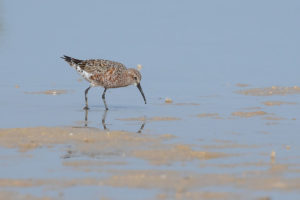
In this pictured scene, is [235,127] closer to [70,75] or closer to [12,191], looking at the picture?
[12,191]

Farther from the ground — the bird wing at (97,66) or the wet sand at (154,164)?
the wet sand at (154,164)

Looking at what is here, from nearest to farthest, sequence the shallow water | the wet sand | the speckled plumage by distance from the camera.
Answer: the wet sand
the shallow water
the speckled plumage

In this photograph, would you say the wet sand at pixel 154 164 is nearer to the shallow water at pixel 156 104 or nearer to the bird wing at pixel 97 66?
the shallow water at pixel 156 104

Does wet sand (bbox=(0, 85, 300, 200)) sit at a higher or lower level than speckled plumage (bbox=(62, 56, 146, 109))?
higher

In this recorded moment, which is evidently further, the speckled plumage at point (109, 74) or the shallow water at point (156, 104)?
the speckled plumage at point (109, 74)

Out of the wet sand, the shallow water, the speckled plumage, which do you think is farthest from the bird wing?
the wet sand

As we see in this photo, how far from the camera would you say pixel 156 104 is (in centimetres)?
1597

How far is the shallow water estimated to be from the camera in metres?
9.46

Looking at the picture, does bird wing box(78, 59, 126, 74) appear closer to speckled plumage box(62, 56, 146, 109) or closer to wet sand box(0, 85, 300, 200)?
speckled plumage box(62, 56, 146, 109)

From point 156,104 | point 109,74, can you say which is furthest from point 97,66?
point 156,104

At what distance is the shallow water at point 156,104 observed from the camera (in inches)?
372

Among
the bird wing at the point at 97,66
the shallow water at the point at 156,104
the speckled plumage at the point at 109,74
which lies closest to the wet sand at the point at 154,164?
the shallow water at the point at 156,104

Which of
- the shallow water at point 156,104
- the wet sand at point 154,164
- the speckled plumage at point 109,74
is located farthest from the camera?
the speckled plumage at point 109,74

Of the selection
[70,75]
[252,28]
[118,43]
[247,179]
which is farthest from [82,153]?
[252,28]
